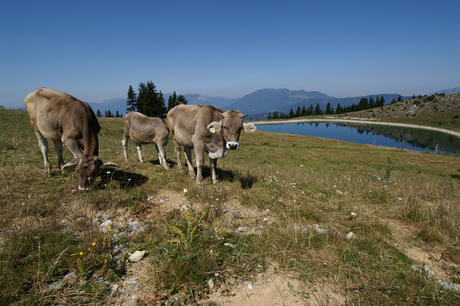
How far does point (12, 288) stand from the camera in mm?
2701

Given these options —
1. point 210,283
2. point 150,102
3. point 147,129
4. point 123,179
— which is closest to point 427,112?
point 150,102

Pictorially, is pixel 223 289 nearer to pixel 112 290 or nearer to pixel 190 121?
pixel 112 290

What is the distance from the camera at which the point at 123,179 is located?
24.6 ft

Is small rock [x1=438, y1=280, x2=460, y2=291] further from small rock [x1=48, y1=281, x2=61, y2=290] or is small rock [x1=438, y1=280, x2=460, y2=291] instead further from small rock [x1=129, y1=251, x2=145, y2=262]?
small rock [x1=48, y1=281, x2=61, y2=290]

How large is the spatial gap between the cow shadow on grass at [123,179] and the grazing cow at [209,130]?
2082 millimetres

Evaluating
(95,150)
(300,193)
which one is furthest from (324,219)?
(95,150)

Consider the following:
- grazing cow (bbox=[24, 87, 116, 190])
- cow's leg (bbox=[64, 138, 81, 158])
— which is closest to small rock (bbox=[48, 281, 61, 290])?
grazing cow (bbox=[24, 87, 116, 190])

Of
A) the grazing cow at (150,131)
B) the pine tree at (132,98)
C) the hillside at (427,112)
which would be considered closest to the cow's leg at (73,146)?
the grazing cow at (150,131)

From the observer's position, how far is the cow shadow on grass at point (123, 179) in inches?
270

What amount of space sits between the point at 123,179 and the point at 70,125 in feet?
7.96

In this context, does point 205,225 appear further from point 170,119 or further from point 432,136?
point 432,136

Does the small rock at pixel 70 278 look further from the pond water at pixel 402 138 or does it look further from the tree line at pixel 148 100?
the pond water at pixel 402 138

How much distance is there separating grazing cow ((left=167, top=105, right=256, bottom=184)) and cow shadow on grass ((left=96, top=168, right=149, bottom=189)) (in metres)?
2.08

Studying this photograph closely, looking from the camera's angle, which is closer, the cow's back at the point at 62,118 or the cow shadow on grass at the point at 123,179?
the cow's back at the point at 62,118
